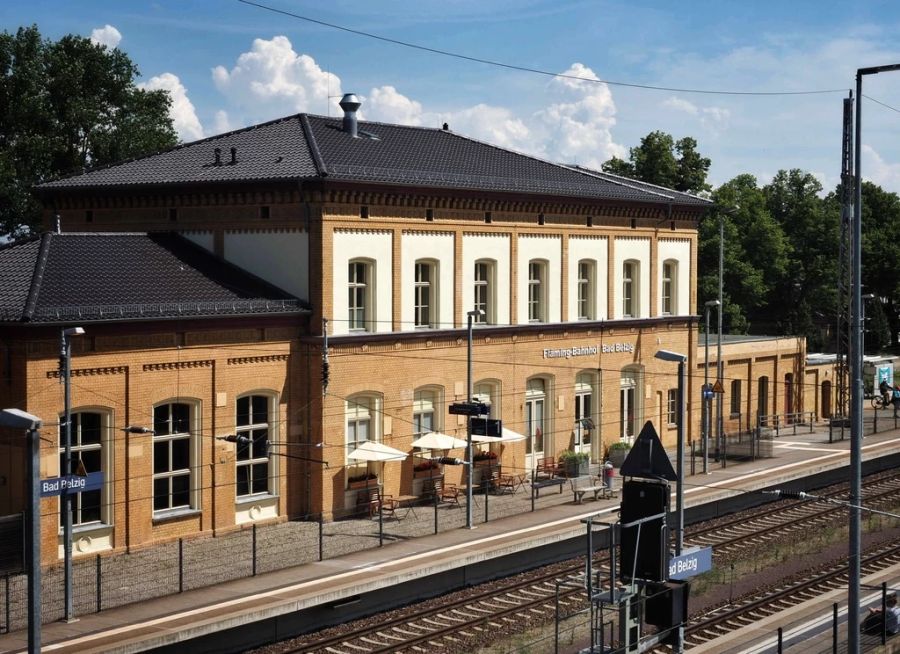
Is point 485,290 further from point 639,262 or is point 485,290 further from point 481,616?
point 481,616

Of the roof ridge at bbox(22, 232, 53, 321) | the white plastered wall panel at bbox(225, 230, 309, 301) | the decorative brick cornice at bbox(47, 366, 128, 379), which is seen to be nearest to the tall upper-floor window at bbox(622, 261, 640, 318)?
the white plastered wall panel at bbox(225, 230, 309, 301)

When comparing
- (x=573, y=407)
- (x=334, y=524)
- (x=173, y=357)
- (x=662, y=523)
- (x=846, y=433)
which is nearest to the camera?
(x=662, y=523)

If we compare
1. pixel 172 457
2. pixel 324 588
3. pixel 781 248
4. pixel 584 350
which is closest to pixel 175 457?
pixel 172 457

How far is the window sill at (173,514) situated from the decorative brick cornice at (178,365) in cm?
354

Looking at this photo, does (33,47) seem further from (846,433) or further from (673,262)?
(846,433)

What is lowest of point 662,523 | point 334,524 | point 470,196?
point 334,524

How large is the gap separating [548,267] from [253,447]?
12949 millimetres

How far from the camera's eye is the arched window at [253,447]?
32.9 metres

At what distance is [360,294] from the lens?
35812 mm

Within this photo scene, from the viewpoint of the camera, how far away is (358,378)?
115 ft

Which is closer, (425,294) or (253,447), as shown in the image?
(253,447)

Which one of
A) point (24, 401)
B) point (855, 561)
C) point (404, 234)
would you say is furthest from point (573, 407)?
point (855, 561)

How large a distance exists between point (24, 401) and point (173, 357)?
159 inches

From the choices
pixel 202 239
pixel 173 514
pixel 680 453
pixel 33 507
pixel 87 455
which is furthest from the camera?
pixel 202 239
